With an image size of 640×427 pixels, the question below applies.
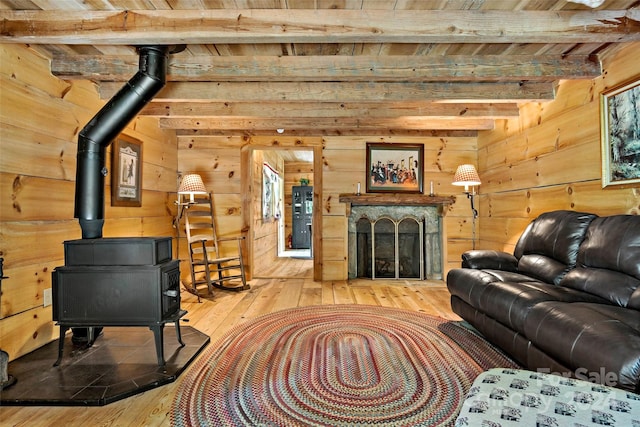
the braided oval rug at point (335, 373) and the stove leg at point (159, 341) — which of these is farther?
the stove leg at point (159, 341)

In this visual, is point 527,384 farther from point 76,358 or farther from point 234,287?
point 234,287

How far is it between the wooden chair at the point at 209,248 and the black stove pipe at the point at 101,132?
1.80 m

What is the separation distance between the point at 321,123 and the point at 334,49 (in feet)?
5.20

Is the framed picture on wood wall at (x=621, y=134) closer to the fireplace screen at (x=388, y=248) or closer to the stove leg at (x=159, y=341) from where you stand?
the fireplace screen at (x=388, y=248)

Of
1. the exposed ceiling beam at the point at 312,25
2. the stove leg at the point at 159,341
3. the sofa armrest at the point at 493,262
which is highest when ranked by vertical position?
the exposed ceiling beam at the point at 312,25

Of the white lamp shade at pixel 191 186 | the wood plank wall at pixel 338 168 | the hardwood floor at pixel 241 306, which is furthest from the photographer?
the wood plank wall at pixel 338 168

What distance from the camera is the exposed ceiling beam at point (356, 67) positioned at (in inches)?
100

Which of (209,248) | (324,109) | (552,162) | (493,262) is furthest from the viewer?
(209,248)

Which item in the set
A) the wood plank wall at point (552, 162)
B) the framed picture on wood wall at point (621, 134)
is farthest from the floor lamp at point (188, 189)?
the framed picture on wood wall at point (621, 134)

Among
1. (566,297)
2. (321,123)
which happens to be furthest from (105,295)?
(321,123)

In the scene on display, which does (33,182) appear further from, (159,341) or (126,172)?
(159,341)

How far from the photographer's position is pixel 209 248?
4742 mm

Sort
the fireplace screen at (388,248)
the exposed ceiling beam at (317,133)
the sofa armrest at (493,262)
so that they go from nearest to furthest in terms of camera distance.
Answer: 1. the sofa armrest at (493,262)
2. the exposed ceiling beam at (317,133)
3. the fireplace screen at (388,248)

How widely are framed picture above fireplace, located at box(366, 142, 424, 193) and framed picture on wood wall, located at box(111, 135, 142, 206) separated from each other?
288 cm
